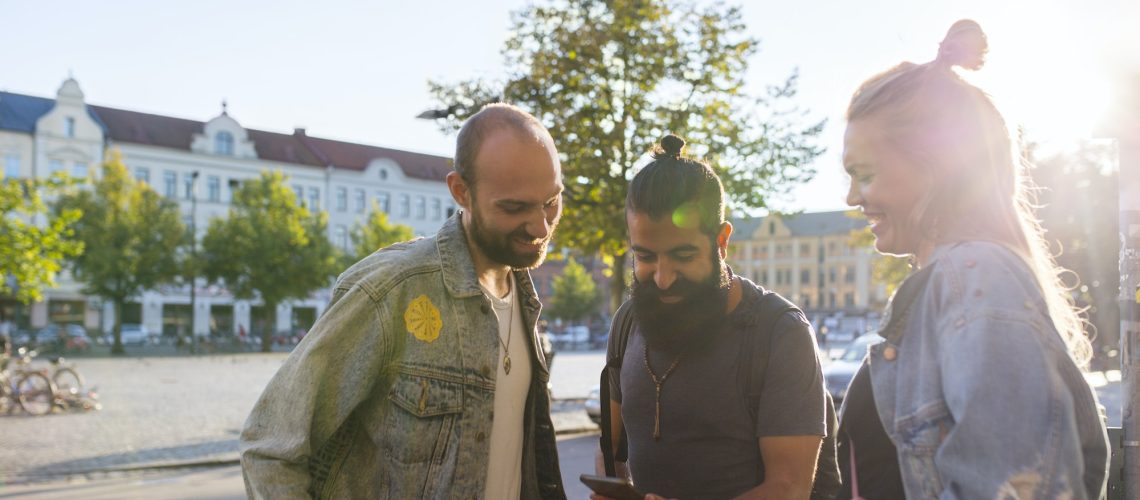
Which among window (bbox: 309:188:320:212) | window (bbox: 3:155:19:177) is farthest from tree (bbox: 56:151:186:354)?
window (bbox: 309:188:320:212)

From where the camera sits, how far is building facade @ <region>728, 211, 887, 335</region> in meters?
101

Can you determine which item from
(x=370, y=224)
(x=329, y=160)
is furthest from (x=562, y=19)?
(x=329, y=160)

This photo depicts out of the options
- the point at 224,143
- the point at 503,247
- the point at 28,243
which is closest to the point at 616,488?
the point at 503,247

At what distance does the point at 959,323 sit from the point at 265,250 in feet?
161

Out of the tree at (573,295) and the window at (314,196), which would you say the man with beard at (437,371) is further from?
the tree at (573,295)

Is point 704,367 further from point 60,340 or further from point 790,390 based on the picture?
point 60,340

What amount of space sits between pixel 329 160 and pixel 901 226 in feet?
243

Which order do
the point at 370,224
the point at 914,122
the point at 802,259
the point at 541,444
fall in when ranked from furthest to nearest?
the point at 802,259 < the point at 370,224 < the point at 541,444 < the point at 914,122

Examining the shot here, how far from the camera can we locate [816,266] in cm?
10575

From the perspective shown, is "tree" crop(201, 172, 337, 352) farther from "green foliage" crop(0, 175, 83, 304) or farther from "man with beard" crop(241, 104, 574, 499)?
"man with beard" crop(241, 104, 574, 499)

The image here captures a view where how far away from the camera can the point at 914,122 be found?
170 cm

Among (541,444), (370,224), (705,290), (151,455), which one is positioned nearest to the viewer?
(705,290)

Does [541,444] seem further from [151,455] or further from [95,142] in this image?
[95,142]

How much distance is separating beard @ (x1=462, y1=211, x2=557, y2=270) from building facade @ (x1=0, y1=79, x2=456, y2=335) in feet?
152
